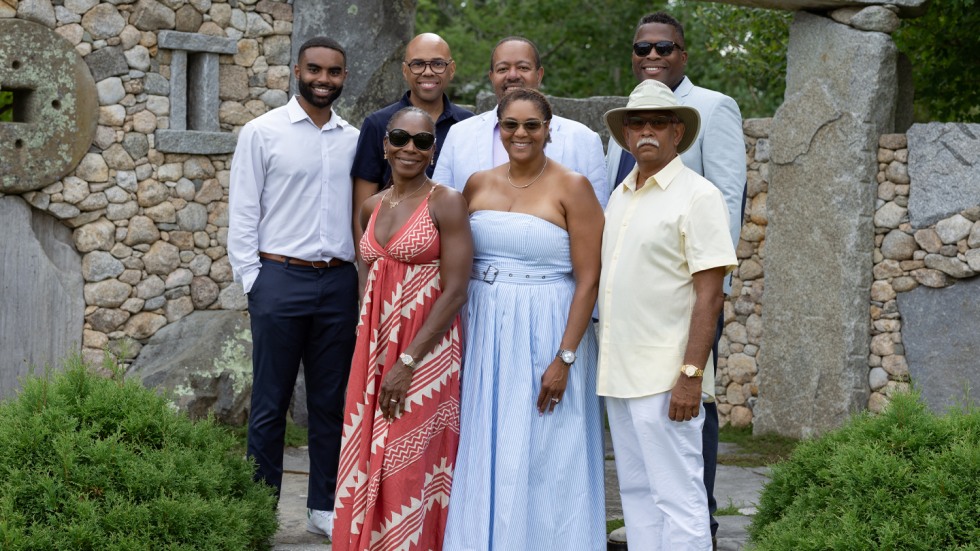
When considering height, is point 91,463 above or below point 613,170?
below

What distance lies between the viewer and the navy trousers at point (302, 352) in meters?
4.36

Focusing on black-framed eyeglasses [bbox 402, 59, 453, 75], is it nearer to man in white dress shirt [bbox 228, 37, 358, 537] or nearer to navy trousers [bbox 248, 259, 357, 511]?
man in white dress shirt [bbox 228, 37, 358, 537]

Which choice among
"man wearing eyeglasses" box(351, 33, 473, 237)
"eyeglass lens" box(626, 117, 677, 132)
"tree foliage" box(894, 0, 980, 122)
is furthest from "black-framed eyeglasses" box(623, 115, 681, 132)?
"tree foliage" box(894, 0, 980, 122)

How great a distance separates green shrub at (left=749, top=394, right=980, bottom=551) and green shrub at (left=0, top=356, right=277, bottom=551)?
176cm

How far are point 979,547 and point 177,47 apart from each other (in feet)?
17.5

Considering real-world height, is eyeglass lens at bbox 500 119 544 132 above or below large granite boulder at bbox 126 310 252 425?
above

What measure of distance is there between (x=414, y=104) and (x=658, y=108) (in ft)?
4.05

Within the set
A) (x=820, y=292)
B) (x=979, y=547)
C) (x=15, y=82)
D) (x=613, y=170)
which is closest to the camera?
(x=979, y=547)

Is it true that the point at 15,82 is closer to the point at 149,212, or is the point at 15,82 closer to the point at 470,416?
the point at 149,212

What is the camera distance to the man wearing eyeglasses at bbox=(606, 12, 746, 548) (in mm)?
4023

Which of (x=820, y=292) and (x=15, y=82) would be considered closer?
(x=15, y=82)

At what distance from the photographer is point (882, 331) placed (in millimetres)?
6656

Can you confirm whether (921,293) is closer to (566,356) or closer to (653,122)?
(653,122)

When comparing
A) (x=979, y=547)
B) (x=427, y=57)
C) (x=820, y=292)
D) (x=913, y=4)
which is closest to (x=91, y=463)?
(x=427, y=57)
